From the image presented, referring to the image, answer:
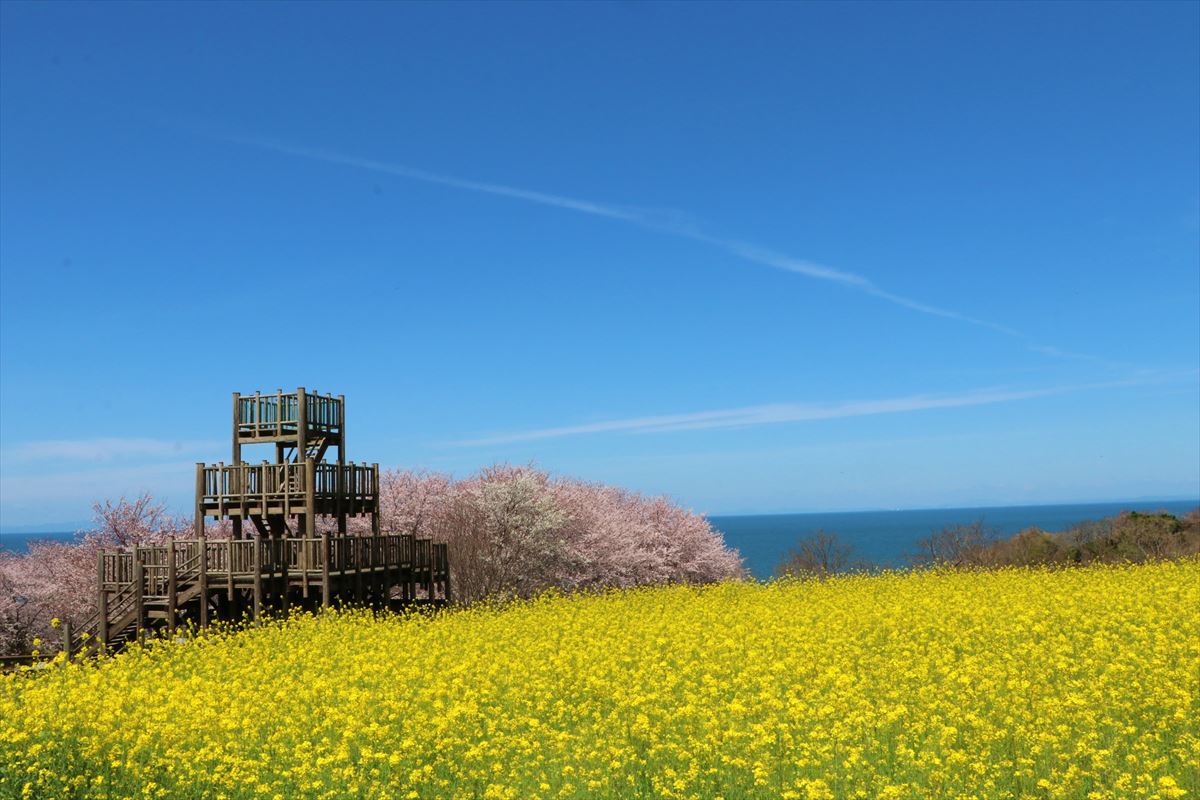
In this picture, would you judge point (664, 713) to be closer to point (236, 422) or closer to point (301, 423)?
point (301, 423)

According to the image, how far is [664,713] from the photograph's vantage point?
11.7m

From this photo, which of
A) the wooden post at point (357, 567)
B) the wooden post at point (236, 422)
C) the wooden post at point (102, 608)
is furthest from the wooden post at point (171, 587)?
the wooden post at point (357, 567)

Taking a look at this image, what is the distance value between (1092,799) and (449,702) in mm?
7786

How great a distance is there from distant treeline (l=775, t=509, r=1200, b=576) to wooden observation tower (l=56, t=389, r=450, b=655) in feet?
58.8

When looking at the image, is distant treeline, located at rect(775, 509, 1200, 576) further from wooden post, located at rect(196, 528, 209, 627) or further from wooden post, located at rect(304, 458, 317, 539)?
wooden post, located at rect(196, 528, 209, 627)

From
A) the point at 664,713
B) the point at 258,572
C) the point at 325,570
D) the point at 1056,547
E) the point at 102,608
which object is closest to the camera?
the point at 664,713

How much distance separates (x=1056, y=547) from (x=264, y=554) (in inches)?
1225

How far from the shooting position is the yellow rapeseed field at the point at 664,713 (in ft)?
32.3

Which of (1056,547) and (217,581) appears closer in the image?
(217,581)

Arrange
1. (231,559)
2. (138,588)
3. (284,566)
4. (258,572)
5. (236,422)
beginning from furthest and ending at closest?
(236,422) → (284,566) → (138,588) → (231,559) → (258,572)

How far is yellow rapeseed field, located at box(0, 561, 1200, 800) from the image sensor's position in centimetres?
984

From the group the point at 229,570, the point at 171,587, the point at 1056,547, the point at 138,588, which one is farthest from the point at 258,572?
the point at 1056,547

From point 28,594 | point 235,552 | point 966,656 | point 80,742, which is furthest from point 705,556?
point 80,742

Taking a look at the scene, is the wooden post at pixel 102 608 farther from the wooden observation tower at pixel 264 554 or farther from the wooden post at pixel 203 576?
the wooden post at pixel 203 576
